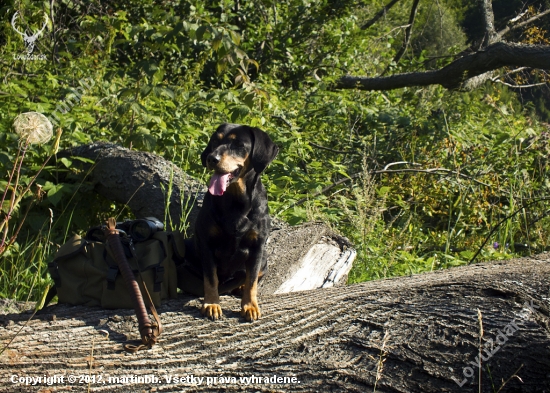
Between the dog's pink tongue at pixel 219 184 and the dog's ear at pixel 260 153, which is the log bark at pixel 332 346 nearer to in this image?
the dog's pink tongue at pixel 219 184

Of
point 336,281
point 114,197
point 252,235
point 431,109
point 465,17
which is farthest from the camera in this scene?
point 465,17

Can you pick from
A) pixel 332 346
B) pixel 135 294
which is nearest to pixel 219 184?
pixel 135 294

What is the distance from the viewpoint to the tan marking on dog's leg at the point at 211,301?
9.14 feet

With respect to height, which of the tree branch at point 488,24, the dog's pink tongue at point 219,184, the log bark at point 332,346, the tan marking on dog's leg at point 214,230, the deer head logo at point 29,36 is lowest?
the log bark at point 332,346

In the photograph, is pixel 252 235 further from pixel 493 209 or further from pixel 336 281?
pixel 493 209

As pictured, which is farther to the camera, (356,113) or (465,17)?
(465,17)

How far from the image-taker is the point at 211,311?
2797mm

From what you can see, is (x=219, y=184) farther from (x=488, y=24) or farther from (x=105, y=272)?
(x=488, y=24)

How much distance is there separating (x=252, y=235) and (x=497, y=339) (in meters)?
1.50

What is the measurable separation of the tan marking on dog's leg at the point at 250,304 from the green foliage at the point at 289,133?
130 cm

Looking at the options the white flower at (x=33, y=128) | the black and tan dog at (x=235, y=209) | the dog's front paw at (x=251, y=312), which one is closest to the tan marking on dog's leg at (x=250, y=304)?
the dog's front paw at (x=251, y=312)

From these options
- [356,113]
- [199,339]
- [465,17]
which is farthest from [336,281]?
[465,17]

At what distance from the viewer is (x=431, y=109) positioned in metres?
8.47

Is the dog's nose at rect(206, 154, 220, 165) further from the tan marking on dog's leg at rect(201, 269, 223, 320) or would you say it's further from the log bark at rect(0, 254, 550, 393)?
the log bark at rect(0, 254, 550, 393)
